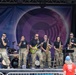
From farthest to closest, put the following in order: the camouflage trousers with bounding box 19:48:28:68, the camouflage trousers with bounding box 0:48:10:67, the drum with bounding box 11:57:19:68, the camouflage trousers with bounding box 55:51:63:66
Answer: the camouflage trousers with bounding box 55:51:63:66
the drum with bounding box 11:57:19:68
the camouflage trousers with bounding box 19:48:28:68
the camouflage trousers with bounding box 0:48:10:67

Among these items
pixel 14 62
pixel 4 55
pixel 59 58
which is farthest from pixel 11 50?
pixel 59 58

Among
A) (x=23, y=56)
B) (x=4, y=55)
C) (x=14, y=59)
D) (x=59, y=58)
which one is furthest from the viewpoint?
(x=59, y=58)

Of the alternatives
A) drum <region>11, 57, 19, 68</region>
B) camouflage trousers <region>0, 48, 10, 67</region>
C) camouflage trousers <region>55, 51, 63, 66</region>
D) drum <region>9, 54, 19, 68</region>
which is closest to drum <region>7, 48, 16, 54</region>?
drum <region>9, 54, 19, 68</region>

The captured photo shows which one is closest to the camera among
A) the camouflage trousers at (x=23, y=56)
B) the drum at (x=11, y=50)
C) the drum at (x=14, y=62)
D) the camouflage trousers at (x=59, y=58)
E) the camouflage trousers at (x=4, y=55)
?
the camouflage trousers at (x=4, y=55)

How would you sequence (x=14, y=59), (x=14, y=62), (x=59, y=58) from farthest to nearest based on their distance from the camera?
(x=59, y=58)
(x=14, y=59)
(x=14, y=62)

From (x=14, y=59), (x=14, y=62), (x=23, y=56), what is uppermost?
(x=23, y=56)

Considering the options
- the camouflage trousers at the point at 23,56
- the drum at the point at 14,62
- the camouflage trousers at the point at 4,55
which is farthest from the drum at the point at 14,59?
the camouflage trousers at the point at 4,55

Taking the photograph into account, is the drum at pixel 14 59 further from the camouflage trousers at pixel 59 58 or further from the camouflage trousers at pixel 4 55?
the camouflage trousers at pixel 59 58

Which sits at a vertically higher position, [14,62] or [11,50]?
[11,50]

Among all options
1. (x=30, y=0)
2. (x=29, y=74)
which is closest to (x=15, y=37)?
(x=30, y=0)

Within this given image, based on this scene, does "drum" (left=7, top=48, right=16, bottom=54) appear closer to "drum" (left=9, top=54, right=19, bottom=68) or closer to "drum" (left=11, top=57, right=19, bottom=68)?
"drum" (left=9, top=54, right=19, bottom=68)

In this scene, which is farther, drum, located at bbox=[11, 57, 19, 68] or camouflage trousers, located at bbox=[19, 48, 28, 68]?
drum, located at bbox=[11, 57, 19, 68]

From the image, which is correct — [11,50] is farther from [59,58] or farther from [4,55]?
[59,58]

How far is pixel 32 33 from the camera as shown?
63.1ft
